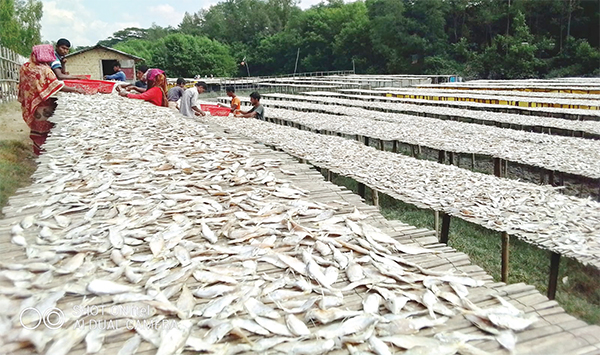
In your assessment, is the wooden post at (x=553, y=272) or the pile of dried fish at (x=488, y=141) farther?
the pile of dried fish at (x=488, y=141)

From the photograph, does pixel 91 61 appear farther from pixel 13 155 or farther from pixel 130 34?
pixel 130 34

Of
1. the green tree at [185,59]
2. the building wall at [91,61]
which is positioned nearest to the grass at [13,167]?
the building wall at [91,61]

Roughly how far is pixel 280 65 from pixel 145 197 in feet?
172

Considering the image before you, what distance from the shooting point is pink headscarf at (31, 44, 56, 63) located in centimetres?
594

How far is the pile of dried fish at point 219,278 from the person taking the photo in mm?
1355

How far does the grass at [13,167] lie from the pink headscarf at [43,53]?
158 centimetres

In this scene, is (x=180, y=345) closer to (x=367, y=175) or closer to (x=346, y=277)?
(x=346, y=277)

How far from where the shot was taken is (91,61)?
2327 cm

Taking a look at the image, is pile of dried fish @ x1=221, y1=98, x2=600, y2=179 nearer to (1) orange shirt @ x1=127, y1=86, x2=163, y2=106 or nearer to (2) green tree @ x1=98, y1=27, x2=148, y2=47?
(1) orange shirt @ x1=127, y1=86, x2=163, y2=106

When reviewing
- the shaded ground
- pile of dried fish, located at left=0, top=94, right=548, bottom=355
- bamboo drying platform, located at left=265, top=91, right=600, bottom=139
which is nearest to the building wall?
bamboo drying platform, located at left=265, top=91, right=600, bottom=139

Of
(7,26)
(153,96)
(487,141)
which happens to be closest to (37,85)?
(153,96)

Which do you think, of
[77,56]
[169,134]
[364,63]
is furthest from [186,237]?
[364,63]
